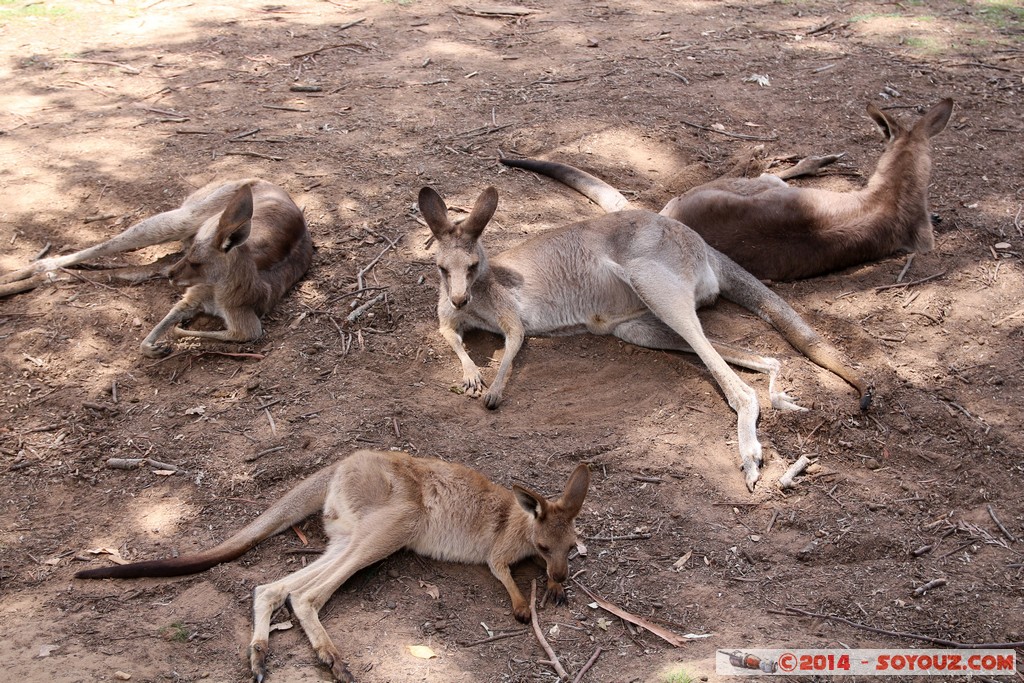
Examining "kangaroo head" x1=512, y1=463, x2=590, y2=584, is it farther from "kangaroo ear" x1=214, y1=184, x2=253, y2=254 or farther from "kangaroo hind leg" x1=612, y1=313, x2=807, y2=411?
"kangaroo ear" x1=214, y1=184, x2=253, y2=254

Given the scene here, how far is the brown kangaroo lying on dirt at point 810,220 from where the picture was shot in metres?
6.66

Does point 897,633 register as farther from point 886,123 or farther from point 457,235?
point 886,123

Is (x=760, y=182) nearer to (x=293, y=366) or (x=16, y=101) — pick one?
(x=293, y=366)

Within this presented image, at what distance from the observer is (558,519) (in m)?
4.28

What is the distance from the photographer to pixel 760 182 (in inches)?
281

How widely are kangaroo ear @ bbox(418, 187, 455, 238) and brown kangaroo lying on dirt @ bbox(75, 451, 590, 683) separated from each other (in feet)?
6.02

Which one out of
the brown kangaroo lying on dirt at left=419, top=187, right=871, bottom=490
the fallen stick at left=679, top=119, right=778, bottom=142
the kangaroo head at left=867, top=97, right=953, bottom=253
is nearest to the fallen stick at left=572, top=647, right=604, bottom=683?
the brown kangaroo lying on dirt at left=419, top=187, right=871, bottom=490

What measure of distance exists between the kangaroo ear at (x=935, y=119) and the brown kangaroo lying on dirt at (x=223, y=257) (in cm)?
472

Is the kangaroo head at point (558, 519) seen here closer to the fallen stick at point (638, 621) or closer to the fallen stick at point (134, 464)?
the fallen stick at point (638, 621)

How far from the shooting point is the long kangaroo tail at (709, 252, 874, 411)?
558 cm

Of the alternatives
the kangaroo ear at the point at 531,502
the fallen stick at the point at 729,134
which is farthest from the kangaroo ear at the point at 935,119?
the kangaroo ear at the point at 531,502

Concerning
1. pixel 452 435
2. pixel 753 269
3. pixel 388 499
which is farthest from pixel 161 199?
pixel 753 269

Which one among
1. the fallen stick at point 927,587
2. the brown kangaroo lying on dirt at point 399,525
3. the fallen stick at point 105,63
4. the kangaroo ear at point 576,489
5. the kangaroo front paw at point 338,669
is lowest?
the fallen stick at point 927,587

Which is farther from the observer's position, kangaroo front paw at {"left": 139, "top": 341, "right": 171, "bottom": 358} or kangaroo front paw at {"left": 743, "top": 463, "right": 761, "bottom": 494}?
kangaroo front paw at {"left": 139, "top": 341, "right": 171, "bottom": 358}
